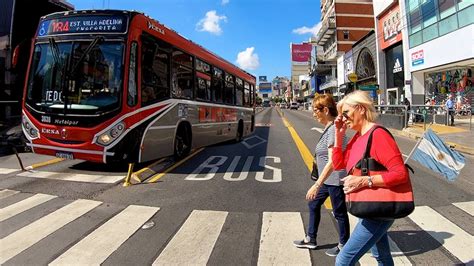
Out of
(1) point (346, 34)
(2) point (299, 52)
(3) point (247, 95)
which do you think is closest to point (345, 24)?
(1) point (346, 34)

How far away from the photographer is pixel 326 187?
4.08 metres

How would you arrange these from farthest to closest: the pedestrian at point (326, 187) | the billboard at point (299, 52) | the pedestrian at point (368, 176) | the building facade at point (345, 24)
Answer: the billboard at point (299, 52)
the building facade at point (345, 24)
the pedestrian at point (326, 187)
the pedestrian at point (368, 176)

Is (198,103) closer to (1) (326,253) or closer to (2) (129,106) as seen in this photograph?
(2) (129,106)

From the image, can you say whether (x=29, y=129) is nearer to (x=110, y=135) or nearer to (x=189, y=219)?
(x=110, y=135)

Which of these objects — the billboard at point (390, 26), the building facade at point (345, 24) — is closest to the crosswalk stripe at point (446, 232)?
the billboard at point (390, 26)

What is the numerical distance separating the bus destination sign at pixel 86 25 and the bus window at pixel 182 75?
6.35 ft

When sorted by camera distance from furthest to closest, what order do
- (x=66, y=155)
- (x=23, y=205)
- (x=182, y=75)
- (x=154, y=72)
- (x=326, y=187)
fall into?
(x=182, y=75)
(x=154, y=72)
(x=66, y=155)
(x=23, y=205)
(x=326, y=187)

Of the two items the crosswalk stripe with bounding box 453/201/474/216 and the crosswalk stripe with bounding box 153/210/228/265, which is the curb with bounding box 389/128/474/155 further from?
the crosswalk stripe with bounding box 153/210/228/265

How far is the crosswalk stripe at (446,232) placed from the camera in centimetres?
415

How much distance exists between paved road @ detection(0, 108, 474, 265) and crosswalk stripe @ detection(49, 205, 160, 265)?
0.04 ft

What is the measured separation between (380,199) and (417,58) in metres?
29.2

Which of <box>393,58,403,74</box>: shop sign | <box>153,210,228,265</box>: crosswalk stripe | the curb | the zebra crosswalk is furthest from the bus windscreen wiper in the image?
<box>393,58,403,74</box>: shop sign

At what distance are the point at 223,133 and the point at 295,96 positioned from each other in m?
139

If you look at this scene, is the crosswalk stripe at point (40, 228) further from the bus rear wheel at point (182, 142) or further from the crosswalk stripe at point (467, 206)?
the crosswalk stripe at point (467, 206)
